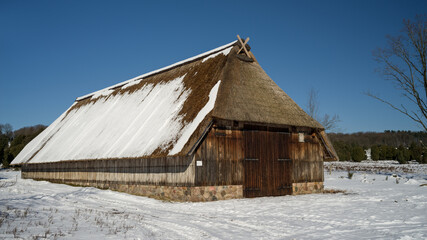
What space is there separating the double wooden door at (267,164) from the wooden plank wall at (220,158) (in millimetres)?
484

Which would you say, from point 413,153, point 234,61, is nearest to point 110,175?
point 234,61

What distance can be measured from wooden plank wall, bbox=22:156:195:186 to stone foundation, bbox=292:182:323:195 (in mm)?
6385

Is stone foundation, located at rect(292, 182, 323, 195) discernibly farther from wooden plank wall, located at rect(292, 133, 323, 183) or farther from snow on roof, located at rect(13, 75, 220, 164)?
snow on roof, located at rect(13, 75, 220, 164)

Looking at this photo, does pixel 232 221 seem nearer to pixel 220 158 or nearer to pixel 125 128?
pixel 220 158

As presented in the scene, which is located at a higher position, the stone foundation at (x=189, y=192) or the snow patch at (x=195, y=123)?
the snow patch at (x=195, y=123)

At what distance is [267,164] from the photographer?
17.6 m

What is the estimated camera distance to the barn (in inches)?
615

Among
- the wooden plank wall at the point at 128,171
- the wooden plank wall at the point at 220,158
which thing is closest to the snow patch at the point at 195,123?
the wooden plank wall at the point at 220,158

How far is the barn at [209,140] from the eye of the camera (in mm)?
15617

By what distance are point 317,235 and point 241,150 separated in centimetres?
884

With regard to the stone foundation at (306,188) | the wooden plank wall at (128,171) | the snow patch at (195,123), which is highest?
the snow patch at (195,123)

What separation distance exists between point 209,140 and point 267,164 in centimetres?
367

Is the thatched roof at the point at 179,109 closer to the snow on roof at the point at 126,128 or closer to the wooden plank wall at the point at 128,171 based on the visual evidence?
the snow on roof at the point at 126,128

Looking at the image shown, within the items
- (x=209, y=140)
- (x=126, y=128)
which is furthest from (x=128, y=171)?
(x=209, y=140)
